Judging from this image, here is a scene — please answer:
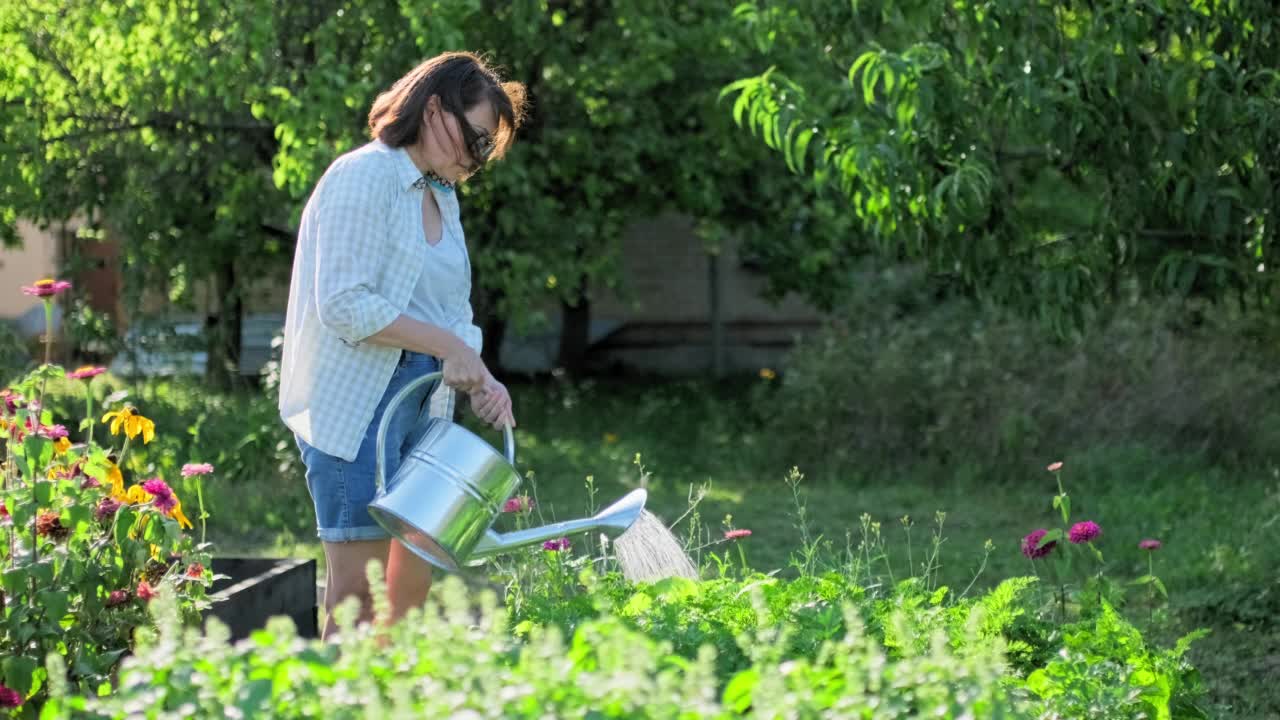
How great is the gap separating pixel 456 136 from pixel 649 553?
1038 millimetres

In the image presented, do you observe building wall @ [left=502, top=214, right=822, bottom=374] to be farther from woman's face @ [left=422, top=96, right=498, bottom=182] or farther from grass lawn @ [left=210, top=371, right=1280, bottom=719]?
woman's face @ [left=422, top=96, right=498, bottom=182]

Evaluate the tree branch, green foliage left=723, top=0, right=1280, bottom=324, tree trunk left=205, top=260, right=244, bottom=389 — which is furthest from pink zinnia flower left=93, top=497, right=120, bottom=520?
tree trunk left=205, top=260, right=244, bottom=389

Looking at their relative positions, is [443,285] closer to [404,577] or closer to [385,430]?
[385,430]

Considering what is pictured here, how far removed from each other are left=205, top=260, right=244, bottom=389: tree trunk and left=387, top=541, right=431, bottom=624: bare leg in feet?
22.8

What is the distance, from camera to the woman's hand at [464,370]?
269 cm

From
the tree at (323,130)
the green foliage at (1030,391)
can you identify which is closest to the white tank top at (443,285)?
the tree at (323,130)

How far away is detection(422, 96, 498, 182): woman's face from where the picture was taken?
279 centimetres

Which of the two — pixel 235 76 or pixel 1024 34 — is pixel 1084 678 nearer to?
pixel 1024 34

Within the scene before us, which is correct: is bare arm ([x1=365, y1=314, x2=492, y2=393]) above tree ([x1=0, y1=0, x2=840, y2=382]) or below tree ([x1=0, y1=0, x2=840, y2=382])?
below

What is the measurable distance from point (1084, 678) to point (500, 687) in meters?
1.26

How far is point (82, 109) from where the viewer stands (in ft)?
27.3

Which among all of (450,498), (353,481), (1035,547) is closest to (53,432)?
(353,481)

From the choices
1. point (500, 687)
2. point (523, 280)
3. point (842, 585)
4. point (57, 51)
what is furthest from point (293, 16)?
point (500, 687)

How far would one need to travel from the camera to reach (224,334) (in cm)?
961
